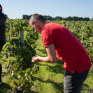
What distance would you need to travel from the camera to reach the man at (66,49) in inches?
61.6

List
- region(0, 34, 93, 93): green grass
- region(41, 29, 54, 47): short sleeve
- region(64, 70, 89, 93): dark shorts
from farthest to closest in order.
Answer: region(0, 34, 93, 93): green grass < region(64, 70, 89, 93): dark shorts < region(41, 29, 54, 47): short sleeve

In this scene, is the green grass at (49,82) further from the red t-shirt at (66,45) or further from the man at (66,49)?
the red t-shirt at (66,45)

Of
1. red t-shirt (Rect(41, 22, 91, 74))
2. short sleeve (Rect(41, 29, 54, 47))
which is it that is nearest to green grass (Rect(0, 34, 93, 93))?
red t-shirt (Rect(41, 22, 91, 74))

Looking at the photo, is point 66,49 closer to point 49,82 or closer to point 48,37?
point 48,37

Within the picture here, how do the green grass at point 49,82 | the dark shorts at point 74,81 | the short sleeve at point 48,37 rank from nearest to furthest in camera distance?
the short sleeve at point 48,37, the dark shorts at point 74,81, the green grass at point 49,82

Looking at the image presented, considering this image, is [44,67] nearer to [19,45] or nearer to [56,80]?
[56,80]

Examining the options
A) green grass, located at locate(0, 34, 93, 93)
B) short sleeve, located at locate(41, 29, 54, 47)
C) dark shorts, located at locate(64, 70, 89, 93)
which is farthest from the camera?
green grass, located at locate(0, 34, 93, 93)

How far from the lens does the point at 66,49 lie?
1.66 meters

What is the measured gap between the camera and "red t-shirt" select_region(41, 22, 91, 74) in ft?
5.13

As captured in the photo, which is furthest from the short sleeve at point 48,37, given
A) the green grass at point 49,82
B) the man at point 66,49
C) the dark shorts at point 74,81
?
the green grass at point 49,82

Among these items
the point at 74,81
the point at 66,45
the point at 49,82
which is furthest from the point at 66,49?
the point at 49,82

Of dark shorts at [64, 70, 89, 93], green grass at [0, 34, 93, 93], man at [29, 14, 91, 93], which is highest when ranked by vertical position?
man at [29, 14, 91, 93]

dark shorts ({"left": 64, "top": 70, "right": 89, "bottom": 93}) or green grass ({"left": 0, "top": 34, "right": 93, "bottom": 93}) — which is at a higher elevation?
dark shorts ({"left": 64, "top": 70, "right": 89, "bottom": 93})

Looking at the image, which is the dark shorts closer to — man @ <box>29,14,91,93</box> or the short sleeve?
man @ <box>29,14,91,93</box>
